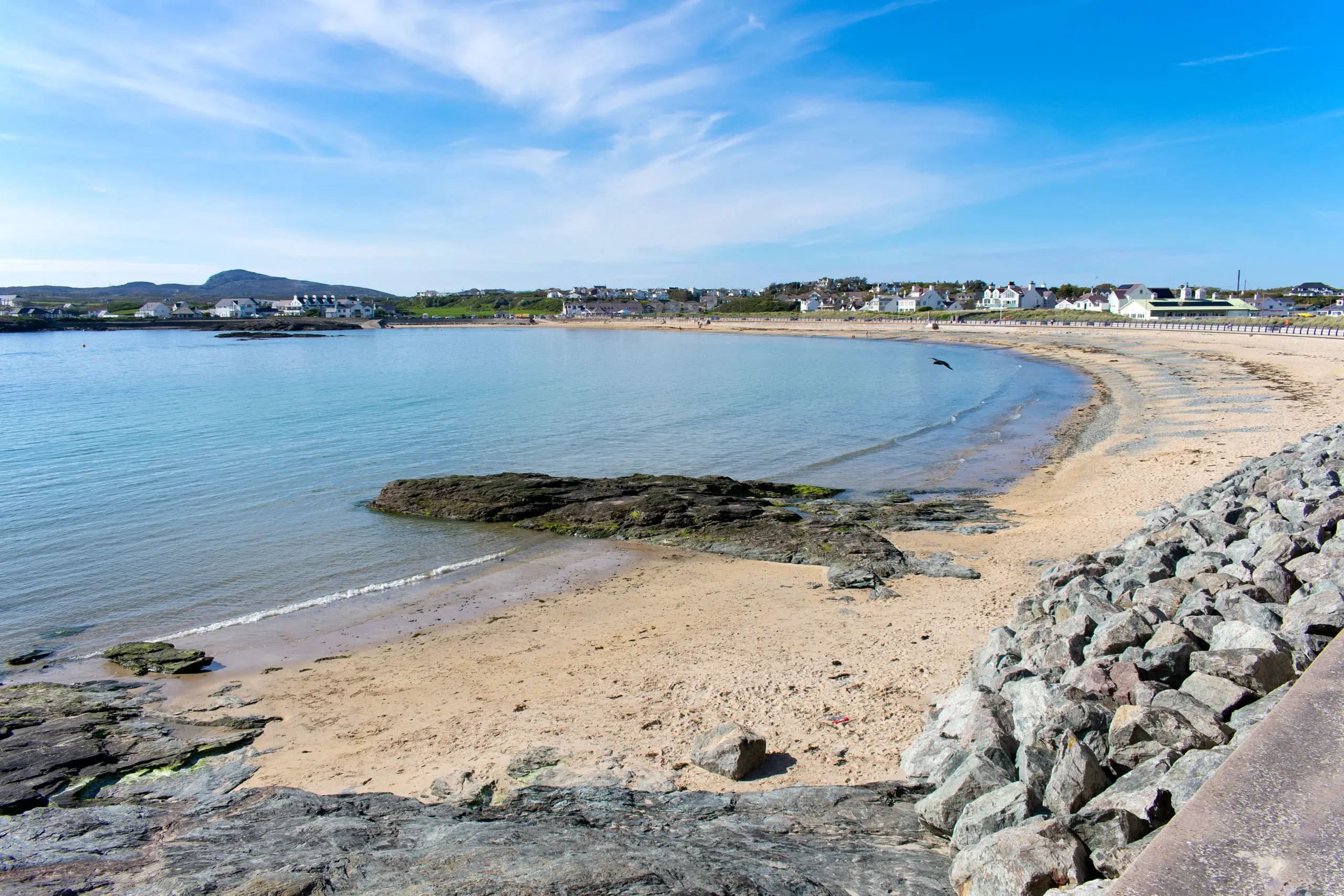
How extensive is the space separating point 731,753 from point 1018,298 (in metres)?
152

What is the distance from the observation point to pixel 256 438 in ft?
93.1

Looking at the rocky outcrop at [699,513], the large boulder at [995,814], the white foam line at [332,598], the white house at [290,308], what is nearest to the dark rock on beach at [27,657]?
the white foam line at [332,598]

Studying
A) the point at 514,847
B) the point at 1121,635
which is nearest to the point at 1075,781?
the point at 1121,635

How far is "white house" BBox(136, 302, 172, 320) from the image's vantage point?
164 meters

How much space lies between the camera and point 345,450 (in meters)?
26.0

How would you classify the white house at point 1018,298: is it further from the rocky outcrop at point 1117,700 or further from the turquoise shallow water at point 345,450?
the rocky outcrop at point 1117,700

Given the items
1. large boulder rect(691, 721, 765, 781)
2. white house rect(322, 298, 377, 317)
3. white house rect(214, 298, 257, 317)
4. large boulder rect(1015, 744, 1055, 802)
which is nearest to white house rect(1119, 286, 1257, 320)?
large boulder rect(691, 721, 765, 781)

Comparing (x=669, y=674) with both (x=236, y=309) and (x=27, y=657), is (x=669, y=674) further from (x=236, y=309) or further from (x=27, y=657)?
(x=236, y=309)

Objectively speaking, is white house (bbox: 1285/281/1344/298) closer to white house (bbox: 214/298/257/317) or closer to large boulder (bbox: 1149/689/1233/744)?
large boulder (bbox: 1149/689/1233/744)

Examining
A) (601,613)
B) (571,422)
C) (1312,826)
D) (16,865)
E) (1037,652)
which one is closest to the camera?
(1312,826)

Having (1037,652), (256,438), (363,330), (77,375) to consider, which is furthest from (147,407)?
(363,330)

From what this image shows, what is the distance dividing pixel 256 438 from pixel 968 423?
29.5m

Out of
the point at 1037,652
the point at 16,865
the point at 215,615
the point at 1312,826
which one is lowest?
the point at 215,615

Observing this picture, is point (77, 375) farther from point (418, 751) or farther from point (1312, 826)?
point (1312, 826)
